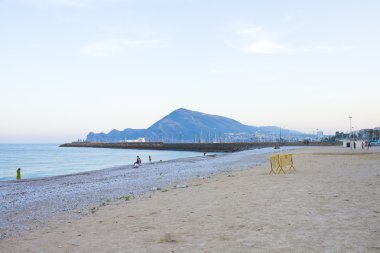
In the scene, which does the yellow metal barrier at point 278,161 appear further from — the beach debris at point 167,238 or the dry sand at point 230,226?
the beach debris at point 167,238

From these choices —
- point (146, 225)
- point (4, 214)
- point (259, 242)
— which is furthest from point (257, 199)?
point (4, 214)

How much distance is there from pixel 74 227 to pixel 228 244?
439cm

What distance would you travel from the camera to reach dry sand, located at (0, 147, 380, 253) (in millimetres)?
6320

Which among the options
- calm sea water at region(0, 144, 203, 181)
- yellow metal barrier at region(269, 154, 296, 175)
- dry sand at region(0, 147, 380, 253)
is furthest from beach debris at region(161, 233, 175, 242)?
calm sea water at region(0, 144, 203, 181)

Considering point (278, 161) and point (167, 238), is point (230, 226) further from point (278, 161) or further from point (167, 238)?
point (278, 161)

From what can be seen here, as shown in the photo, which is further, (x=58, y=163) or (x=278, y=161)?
(x=58, y=163)

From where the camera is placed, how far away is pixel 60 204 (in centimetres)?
1453

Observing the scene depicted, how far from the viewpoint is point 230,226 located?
766 centimetres

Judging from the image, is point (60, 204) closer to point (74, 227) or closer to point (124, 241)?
point (74, 227)

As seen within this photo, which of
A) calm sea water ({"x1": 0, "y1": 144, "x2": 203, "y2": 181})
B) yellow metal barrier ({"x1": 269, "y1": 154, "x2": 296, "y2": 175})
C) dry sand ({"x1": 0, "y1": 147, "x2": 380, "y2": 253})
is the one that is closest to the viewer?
dry sand ({"x1": 0, "y1": 147, "x2": 380, "y2": 253})

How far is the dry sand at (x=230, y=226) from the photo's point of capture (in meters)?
6.32

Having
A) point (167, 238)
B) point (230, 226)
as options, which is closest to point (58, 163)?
point (230, 226)

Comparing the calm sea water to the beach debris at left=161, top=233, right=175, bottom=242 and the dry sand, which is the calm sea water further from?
the beach debris at left=161, top=233, right=175, bottom=242

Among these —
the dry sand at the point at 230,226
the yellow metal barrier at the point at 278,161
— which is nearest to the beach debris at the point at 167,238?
the dry sand at the point at 230,226
